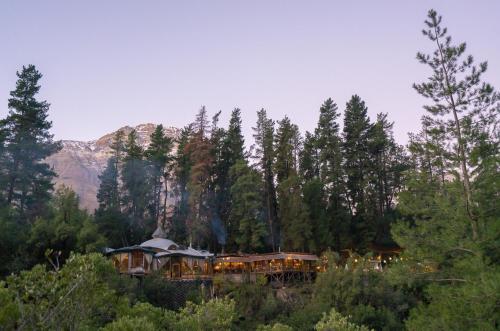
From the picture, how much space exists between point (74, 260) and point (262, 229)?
2679 cm

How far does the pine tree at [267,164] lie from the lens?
35875mm

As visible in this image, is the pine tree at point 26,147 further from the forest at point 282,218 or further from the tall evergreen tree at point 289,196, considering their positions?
the tall evergreen tree at point 289,196

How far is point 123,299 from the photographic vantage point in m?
9.45

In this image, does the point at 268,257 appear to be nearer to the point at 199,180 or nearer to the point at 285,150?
the point at 199,180

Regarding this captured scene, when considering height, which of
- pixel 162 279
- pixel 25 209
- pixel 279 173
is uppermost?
pixel 279 173

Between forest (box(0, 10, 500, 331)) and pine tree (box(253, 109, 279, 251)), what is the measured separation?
142 mm

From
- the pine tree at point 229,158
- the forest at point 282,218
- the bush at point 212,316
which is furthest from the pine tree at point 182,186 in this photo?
the bush at point 212,316

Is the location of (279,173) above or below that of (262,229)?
above

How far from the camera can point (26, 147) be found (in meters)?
30.0

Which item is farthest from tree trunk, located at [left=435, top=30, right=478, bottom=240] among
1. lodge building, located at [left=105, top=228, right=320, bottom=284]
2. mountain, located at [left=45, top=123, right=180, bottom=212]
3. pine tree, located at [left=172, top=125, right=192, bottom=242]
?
mountain, located at [left=45, top=123, right=180, bottom=212]

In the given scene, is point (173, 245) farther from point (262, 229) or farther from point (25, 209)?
point (25, 209)

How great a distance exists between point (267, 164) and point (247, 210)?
647 cm

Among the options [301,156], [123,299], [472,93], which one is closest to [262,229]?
[301,156]

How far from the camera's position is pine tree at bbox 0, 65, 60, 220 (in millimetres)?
29719
